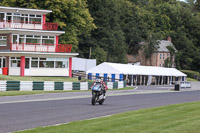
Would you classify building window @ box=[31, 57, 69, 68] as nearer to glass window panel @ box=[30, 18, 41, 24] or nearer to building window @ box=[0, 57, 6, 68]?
building window @ box=[0, 57, 6, 68]

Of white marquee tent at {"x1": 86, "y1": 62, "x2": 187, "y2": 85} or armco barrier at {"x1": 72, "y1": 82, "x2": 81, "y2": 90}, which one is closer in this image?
armco barrier at {"x1": 72, "y1": 82, "x2": 81, "y2": 90}

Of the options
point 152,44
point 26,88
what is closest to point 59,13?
point 26,88

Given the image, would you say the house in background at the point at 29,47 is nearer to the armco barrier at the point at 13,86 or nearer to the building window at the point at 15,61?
the building window at the point at 15,61

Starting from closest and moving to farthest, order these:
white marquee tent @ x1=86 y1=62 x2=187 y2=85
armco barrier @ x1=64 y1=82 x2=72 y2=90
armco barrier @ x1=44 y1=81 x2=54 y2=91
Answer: armco barrier @ x1=44 y1=81 x2=54 y2=91 < armco barrier @ x1=64 y1=82 x2=72 y2=90 < white marquee tent @ x1=86 y1=62 x2=187 y2=85

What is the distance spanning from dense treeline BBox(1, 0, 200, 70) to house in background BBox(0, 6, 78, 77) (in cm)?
700

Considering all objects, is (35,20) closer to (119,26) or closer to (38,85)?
(38,85)

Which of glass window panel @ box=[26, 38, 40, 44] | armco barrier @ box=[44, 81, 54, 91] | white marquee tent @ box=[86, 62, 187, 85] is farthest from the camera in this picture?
white marquee tent @ box=[86, 62, 187, 85]

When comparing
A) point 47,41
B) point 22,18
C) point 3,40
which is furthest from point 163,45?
point 3,40

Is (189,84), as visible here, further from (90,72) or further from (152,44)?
(152,44)

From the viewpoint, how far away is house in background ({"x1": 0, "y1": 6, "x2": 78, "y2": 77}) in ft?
167

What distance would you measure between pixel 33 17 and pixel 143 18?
59.2 meters

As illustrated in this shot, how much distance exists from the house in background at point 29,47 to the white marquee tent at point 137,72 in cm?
760

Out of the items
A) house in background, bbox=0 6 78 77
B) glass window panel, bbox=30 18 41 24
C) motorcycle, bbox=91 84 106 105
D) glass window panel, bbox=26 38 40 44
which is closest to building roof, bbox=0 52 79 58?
house in background, bbox=0 6 78 77

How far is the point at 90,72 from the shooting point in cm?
6141
